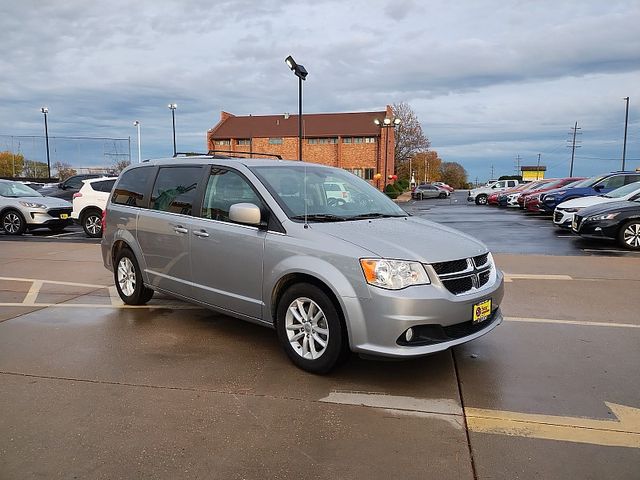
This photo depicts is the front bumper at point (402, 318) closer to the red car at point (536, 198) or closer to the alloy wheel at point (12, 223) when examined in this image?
the alloy wheel at point (12, 223)

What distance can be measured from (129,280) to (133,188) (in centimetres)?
113

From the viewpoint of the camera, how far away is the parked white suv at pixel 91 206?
1419 cm

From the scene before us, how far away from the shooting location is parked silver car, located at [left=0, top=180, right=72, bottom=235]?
48.5ft

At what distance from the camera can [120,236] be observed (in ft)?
20.7

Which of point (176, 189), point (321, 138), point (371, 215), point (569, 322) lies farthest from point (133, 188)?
point (321, 138)

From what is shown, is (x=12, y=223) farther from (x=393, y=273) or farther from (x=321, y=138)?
(x=321, y=138)

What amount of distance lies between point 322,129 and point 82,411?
204 ft

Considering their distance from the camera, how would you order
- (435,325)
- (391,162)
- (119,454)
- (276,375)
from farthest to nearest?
(391,162) < (276,375) < (435,325) < (119,454)

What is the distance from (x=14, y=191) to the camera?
1554 cm

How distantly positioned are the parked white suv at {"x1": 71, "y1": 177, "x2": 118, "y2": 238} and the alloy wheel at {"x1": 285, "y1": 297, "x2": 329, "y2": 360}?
11.4 m

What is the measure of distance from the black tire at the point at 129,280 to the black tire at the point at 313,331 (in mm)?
2544

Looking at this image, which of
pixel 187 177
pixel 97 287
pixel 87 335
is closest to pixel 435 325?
pixel 187 177

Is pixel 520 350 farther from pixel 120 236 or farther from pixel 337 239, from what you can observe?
pixel 120 236

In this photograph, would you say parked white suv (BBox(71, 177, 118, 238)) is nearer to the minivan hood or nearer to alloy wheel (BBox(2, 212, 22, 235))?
alloy wheel (BBox(2, 212, 22, 235))
